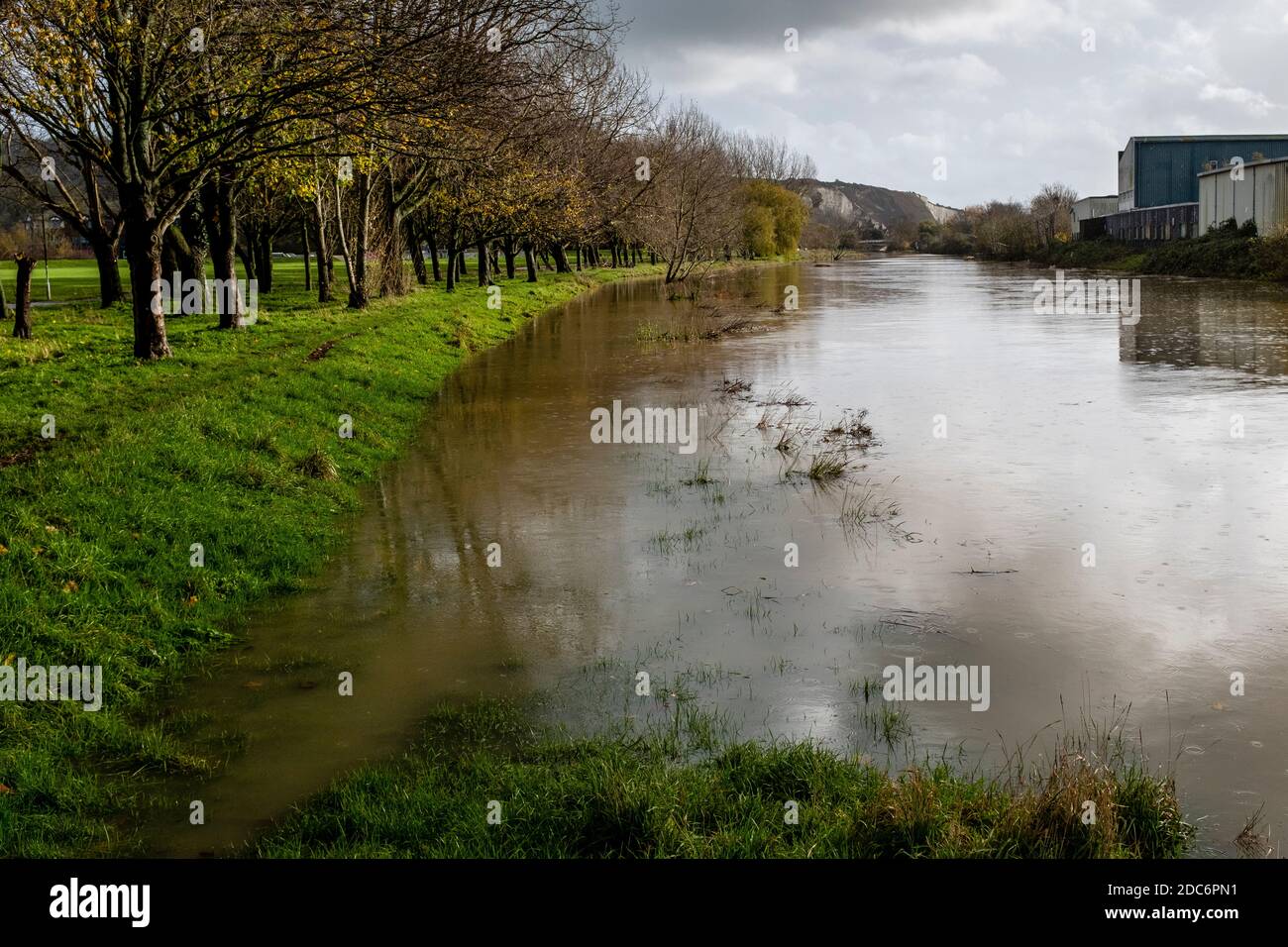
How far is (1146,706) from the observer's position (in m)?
7.00

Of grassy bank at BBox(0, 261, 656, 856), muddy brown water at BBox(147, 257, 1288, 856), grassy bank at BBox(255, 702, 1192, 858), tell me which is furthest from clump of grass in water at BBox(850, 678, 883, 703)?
grassy bank at BBox(0, 261, 656, 856)

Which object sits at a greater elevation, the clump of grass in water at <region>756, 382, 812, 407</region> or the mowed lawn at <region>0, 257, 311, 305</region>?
the mowed lawn at <region>0, 257, 311, 305</region>

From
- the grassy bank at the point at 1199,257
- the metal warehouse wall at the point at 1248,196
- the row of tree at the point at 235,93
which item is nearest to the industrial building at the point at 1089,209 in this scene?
the grassy bank at the point at 1199,257

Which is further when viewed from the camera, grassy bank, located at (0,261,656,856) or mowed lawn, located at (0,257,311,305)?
mowed lawn, located at (0,257,311,305)

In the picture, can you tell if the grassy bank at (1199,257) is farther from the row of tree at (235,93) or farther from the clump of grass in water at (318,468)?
the clump of grass in water at (318,468)

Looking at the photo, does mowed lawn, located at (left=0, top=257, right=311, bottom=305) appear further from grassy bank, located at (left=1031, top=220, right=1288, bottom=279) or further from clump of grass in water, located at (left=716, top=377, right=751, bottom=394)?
grassy bank, located at (left=1031, top=220, right=1288, bottom=279)

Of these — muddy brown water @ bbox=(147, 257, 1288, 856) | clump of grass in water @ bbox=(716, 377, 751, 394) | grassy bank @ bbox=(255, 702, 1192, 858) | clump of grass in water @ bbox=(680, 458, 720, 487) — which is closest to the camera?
grassy bank @ bbox=(255, 702, 1192, 858)

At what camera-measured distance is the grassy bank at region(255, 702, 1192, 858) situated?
16.4 feet

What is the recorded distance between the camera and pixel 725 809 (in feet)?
17.8

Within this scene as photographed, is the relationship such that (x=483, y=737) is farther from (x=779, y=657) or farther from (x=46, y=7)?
(x=46, y=7)

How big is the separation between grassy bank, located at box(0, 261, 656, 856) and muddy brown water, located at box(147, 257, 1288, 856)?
40 centimetres

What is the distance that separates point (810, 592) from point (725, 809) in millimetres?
4093

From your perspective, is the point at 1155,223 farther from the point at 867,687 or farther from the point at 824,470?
the point at 867,687
